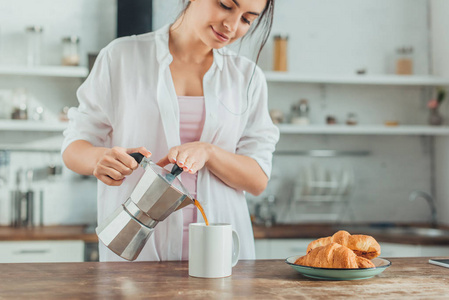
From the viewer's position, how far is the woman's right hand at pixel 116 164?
3.81 feet

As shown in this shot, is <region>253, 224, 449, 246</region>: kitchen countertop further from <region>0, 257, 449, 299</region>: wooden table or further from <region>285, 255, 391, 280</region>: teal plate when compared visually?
<region>285, 255, 391, 280</region>: teal plate

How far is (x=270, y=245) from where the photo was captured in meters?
3.06

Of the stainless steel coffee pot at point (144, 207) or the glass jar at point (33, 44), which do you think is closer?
the stainless steel coffee pot at point (144, 207)

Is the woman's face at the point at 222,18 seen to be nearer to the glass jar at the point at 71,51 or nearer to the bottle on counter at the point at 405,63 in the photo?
the glass jar at the point at 71,51

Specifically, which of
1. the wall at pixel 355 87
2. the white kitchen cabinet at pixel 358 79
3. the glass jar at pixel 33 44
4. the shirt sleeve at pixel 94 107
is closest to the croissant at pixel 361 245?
the shirt sleeve at pixel 94 107

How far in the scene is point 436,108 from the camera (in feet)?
12.0

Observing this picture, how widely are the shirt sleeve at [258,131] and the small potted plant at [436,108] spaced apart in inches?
94.5

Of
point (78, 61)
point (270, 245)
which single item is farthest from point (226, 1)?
point (78, 61)

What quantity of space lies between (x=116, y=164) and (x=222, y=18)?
477mm

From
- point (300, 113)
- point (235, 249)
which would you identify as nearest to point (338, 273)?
point (235, 249)

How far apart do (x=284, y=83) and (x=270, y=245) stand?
1226 mm

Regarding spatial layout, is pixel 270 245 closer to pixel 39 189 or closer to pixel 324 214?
pixel 324 214

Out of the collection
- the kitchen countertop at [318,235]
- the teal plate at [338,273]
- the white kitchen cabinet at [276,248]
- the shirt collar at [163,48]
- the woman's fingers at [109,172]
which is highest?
the shirt collar at [163,48]

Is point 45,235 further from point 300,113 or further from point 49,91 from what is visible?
point 300,113
